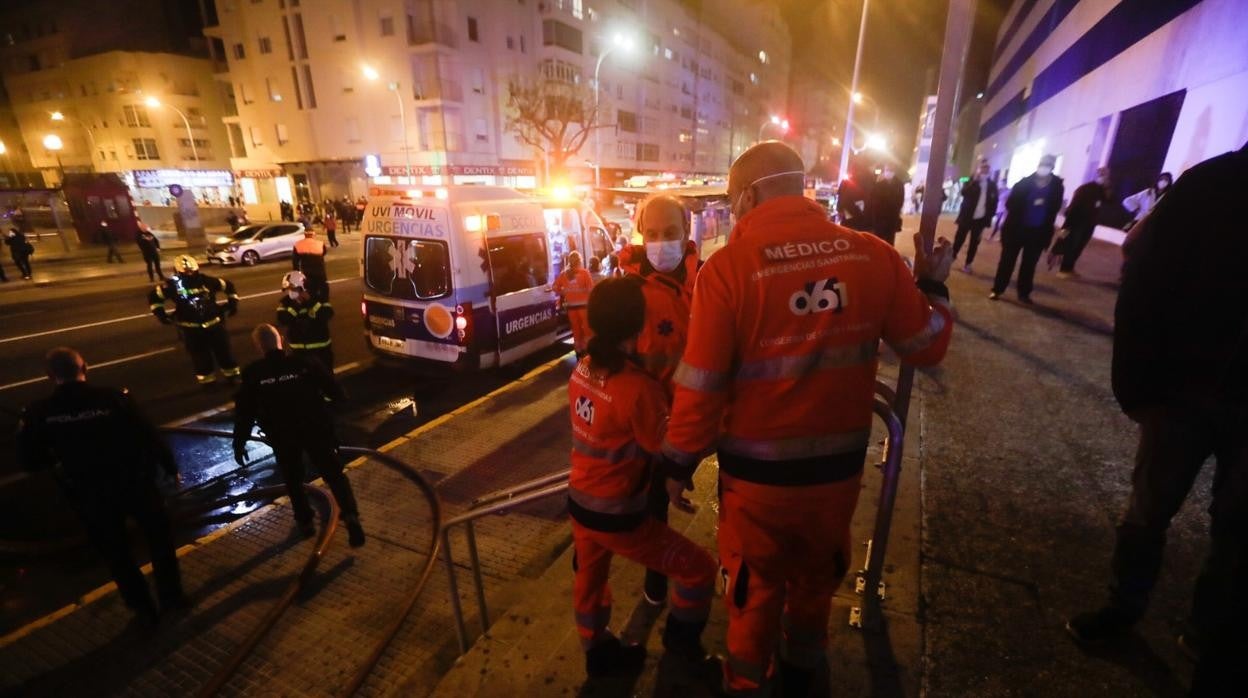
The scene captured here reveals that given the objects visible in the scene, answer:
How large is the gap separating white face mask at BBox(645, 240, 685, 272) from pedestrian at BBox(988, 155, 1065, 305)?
21.7 feet

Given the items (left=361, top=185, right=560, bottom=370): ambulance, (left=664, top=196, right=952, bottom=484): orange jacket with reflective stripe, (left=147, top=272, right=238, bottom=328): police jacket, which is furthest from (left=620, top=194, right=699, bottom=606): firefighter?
(left=147, top=272, right=238, bottom=328): police jacket

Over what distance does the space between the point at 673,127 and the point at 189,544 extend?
6105 centimetres

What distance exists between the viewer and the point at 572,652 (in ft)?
8.34

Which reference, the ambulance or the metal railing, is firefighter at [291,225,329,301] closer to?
the ambulance

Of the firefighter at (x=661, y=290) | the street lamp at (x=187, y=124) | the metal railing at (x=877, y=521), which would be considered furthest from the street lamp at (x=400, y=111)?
the metal railing at (x=877, y=521)

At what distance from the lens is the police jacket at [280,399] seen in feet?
13.1

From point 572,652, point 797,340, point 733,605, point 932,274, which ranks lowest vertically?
point 572,652

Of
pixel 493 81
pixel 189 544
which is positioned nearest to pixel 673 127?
pixel 493 81

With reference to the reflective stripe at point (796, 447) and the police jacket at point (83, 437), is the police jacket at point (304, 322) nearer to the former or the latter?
the police jacket at point (83, 437)

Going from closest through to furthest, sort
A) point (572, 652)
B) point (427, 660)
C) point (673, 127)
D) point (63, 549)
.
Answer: point (572, 652) < point (427, 660) < point (63, 549) < point (673, 127)

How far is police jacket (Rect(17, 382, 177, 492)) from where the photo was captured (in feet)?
10.7

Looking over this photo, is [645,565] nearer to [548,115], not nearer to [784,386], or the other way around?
[784,386]

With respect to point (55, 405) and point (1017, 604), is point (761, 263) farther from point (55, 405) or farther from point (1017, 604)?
point (55, 405)

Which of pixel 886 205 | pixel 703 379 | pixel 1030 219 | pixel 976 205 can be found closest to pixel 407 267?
pixel 703 379
